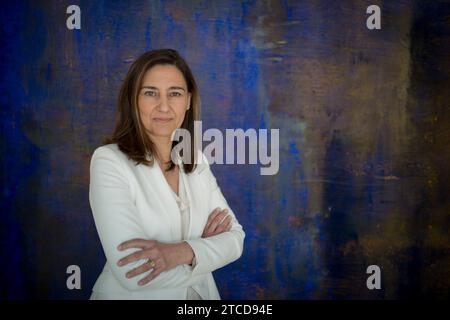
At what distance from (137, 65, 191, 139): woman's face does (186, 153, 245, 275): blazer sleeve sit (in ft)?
0.98

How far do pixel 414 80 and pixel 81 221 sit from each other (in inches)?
80.1

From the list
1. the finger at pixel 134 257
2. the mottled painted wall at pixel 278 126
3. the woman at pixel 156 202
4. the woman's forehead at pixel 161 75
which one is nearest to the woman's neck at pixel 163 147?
the woman at pixel 156 202

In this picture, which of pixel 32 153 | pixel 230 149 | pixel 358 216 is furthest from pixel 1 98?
pixel 358 216


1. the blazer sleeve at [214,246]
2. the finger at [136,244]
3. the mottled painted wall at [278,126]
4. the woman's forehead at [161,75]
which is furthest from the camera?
the mottled painted wall at [278,126]

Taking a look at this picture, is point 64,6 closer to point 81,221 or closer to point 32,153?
point 32,153

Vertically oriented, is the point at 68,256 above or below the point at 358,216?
below

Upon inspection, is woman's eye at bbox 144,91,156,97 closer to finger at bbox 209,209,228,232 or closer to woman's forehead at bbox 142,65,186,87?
woman's forehead at bbox 142,65,186,87

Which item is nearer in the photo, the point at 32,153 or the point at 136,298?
the point at 136,298

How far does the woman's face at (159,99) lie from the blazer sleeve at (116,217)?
283 mm

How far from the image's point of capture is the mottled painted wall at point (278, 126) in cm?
251

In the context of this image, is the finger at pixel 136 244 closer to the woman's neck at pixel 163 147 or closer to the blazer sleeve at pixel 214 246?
the blazer sleeve at pixel 214 246
